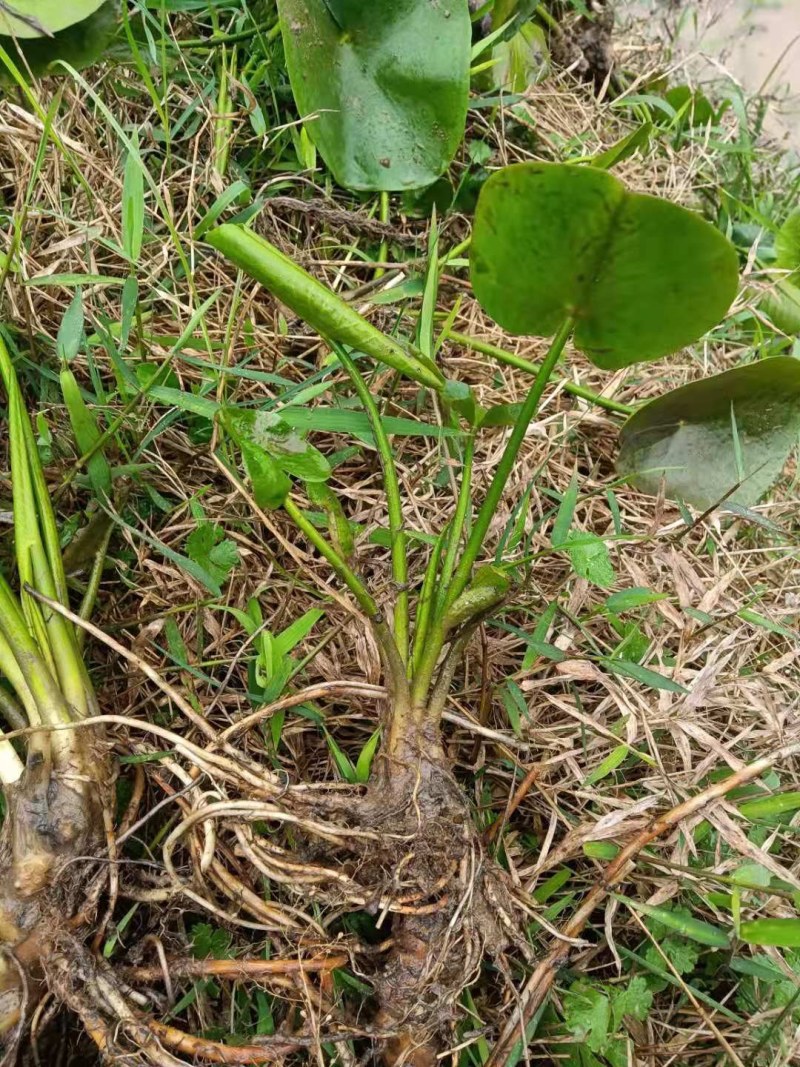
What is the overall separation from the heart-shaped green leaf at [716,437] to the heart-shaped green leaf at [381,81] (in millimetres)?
400

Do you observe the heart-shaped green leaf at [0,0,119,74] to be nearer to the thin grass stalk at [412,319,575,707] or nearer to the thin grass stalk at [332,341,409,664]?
the thin grass stalk at [332,341,409,664]

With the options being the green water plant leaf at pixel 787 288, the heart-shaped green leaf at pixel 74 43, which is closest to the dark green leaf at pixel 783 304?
the green water plant leaf at pixel 787 288

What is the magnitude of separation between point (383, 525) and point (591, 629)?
0.27m

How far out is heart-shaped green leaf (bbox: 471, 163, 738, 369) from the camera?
55 cm

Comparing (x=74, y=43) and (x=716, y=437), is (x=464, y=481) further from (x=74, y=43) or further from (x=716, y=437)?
(x=74, y=43)

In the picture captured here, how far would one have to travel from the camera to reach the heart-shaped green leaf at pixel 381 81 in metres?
0.82

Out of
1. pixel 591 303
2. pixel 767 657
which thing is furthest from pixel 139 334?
pixel 767 657

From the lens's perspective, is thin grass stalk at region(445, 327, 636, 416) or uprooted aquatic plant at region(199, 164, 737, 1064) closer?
uprooted aquatic plant at region(199, 164, 737, 1064)

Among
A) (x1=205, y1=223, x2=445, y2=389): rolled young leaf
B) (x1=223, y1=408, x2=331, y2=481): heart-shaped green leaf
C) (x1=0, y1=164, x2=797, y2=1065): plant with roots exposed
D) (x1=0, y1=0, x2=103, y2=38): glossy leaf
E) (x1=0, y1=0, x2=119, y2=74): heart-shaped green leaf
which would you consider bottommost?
(x1=0, y1=164, x2=797, y2=1065): plant with roots exposed

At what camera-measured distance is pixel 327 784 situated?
0.72m

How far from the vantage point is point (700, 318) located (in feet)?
2.01

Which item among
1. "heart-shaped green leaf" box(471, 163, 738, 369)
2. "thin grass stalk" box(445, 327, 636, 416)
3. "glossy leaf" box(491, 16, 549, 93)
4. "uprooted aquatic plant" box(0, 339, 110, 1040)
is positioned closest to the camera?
"heart-shaped green leaf" box(471, 163, 738, 369)

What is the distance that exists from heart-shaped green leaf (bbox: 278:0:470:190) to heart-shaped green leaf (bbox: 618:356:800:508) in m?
0.40

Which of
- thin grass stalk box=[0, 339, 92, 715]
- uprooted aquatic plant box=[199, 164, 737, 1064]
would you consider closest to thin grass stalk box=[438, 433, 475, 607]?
uprooted aquatic plant box=[199, 164, 737, 1064]
